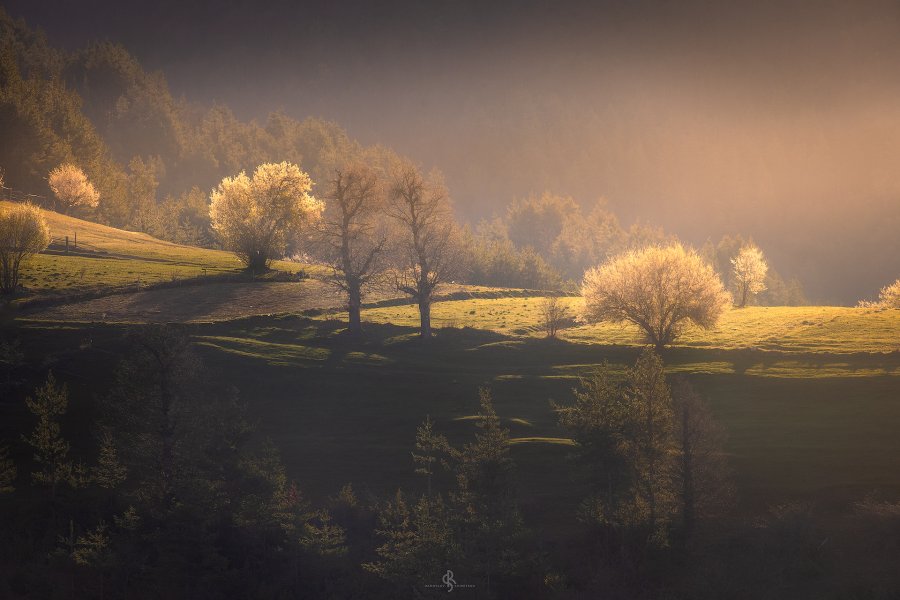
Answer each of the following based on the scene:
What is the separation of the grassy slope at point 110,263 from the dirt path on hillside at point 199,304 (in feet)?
17.5

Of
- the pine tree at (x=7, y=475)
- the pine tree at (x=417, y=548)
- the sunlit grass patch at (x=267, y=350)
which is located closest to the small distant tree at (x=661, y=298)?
the sunlit grass patch at (x=267, y=350)

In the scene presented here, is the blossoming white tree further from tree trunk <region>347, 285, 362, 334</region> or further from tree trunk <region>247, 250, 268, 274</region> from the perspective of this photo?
tree trunk <region>247, 250, 268, 274</region>

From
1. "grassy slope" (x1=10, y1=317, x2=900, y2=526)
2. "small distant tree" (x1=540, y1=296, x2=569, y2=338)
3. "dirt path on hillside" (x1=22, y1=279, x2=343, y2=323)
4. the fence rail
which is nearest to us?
"grassy slope" (x1=10, y1=317, x2=900, y2=526)

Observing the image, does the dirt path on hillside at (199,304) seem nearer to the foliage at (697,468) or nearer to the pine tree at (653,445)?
the pine tree at (653,445)

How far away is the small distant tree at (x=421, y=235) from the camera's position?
102 m

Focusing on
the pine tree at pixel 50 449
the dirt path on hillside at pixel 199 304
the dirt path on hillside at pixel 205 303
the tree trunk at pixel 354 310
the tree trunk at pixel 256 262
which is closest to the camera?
the pine tree at pixel 50 449

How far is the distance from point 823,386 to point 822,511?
28486mm

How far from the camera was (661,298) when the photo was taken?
3871 inches

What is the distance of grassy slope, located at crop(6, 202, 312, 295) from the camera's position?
110 metres

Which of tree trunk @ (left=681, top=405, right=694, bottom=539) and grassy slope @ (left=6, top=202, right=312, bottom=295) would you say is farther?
grassy slope @ (left=6, top=202, right=312, bottom=295)

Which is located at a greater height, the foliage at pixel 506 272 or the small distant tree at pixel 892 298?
the foliage at pixel 506 272

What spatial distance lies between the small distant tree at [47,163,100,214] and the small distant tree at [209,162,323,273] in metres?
52.5
